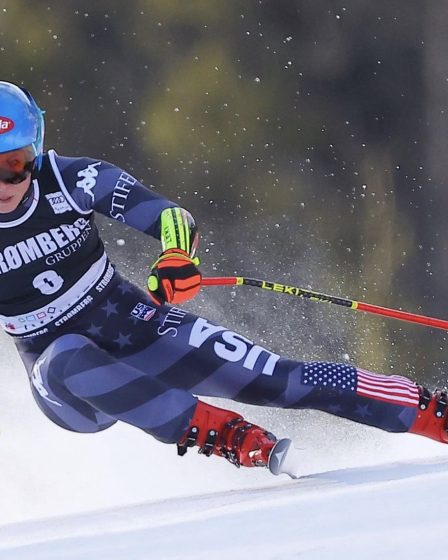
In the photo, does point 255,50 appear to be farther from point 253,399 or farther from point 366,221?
point 253,399

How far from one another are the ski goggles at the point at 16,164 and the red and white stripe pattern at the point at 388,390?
106 centimetres

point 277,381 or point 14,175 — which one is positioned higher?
point 14,175

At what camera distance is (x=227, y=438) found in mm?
2596

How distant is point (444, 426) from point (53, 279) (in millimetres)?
1143

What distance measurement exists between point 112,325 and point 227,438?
0.48 m

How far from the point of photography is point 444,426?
2746 millimetres

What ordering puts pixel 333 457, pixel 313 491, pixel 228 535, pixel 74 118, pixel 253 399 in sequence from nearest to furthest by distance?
pixel 228 535
pixel 313 491
pixel 253 399
pixel 333 457
pixel 74 118

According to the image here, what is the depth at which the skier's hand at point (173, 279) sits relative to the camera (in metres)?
2.37

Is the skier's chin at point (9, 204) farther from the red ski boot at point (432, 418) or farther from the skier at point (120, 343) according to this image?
the red ski boot at point (432, 418)

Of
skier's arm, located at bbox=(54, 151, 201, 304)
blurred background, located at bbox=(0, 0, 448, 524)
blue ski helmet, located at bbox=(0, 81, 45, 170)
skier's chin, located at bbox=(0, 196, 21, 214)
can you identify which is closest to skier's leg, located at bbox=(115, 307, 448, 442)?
skier's arm, located at bbox=(54, 151, 201, 304)

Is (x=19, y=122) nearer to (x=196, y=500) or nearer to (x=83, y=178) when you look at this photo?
(x=83, y=178)

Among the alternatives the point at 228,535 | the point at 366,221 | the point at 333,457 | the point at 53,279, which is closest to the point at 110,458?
the point at 333,457

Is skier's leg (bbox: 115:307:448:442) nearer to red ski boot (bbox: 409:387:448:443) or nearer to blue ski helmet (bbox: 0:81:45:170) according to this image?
red ski boot (bbox: 409:387:448:443)

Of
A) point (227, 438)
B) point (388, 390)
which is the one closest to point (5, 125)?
point (227, 438)
